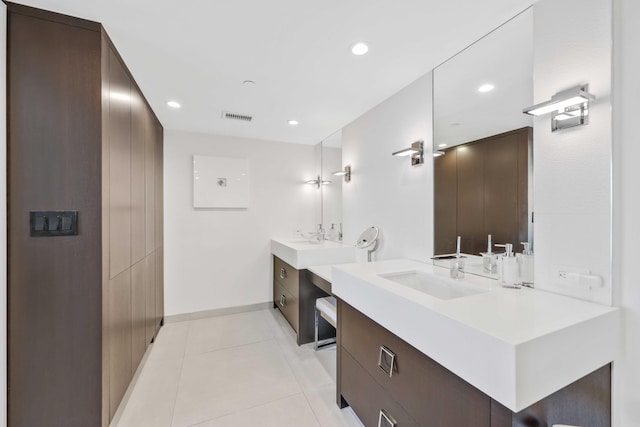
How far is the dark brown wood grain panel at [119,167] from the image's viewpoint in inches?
62.7

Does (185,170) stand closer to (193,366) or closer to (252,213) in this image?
(252,213)

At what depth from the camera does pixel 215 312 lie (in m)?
3.39

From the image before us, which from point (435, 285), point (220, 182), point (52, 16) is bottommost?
point (435, 285)

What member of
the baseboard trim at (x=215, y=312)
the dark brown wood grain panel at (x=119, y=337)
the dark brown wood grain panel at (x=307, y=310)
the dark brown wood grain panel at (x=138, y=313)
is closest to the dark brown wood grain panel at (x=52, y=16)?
the dark brown wood grain panel at (x=119, y=337)

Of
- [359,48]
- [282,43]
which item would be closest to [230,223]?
[282,43]

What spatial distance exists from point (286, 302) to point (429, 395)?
2161 millimetres

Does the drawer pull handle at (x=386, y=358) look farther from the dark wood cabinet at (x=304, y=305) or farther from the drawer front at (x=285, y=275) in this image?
the drawer front at (x=285, y=275)

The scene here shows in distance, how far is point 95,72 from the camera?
1.43m

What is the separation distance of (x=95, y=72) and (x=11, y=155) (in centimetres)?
58

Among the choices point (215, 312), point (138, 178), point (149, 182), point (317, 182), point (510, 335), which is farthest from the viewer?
point (317, 182)

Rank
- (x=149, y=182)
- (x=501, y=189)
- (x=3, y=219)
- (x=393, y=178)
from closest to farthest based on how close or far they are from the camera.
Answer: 1. (x=3, y=219)
2. (x=501, y=189)
3. (x=393, y=178)
4. (x=149, y=182)

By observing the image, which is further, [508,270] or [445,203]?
[445,203]

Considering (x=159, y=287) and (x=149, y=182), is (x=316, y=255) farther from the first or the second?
(x=159, y=287)

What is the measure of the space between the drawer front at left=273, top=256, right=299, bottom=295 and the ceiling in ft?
5.59
